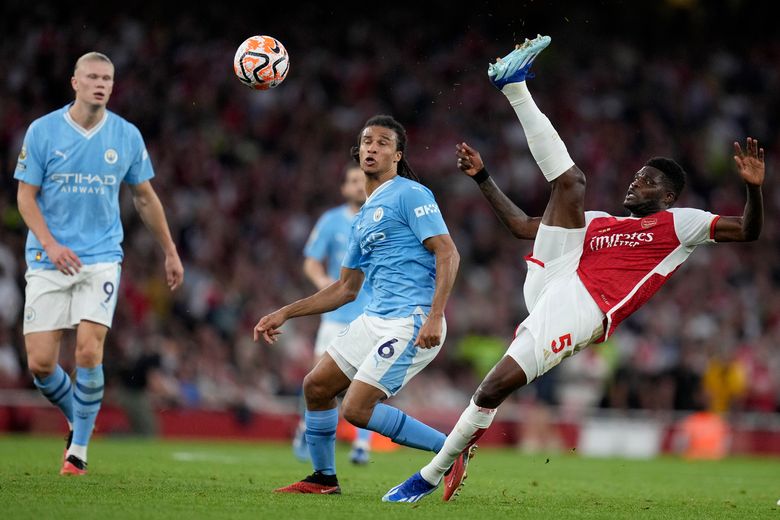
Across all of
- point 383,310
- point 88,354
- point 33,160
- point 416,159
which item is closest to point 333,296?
point 383,310

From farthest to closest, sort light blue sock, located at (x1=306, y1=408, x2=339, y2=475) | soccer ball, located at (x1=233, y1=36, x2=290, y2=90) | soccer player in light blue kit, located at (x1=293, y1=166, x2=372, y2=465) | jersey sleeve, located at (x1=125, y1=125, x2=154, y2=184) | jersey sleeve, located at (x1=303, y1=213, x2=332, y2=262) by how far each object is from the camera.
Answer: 1. jersey sleeve, located at (x1=303, y1=213, x2=332, y2=262)
2. soccer player in light blue kit, located at (x1=293, y1=166, x2=372, y2=465)
3. jersey sleeve, located at (x1=125, y1=125, x2=154, y2=184)
4. soccer ball, located at (x1=233, y1=36, x2=290, y2=90)
5. light blue sock, located at (x1=306, y1=408, x2=339, y2=475)

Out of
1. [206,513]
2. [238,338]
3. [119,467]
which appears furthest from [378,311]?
[238,338]

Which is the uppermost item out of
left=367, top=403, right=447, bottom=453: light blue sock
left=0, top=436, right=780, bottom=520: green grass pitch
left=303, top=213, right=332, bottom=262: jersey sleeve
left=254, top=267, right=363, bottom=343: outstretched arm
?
left=303, top=213, right=332, bottom=262: jersey sleeve

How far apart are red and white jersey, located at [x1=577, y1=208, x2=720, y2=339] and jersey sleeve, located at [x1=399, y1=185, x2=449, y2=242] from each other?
99 centimetres

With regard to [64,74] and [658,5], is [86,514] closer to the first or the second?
[64,74]

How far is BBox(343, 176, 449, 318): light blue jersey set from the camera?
25.2ft

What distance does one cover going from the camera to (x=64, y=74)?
19.8m

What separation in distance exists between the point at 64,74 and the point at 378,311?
13.6 m

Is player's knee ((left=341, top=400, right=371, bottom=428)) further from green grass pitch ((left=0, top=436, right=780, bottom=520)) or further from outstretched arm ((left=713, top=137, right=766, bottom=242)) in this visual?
outstretched arm ((left=713, top=137, right=766, bottom=242))

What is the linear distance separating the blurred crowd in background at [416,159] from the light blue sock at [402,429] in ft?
28.5

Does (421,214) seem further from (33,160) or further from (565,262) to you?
(33,160)

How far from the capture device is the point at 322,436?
7852 millimetres

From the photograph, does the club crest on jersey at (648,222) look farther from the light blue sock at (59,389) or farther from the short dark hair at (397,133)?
the light blue sock at (59,389)

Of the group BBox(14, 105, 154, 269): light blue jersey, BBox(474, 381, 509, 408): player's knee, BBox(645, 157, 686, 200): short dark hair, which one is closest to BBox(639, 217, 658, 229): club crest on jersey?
BBox(645, 157, 686, 200): short dark hair
